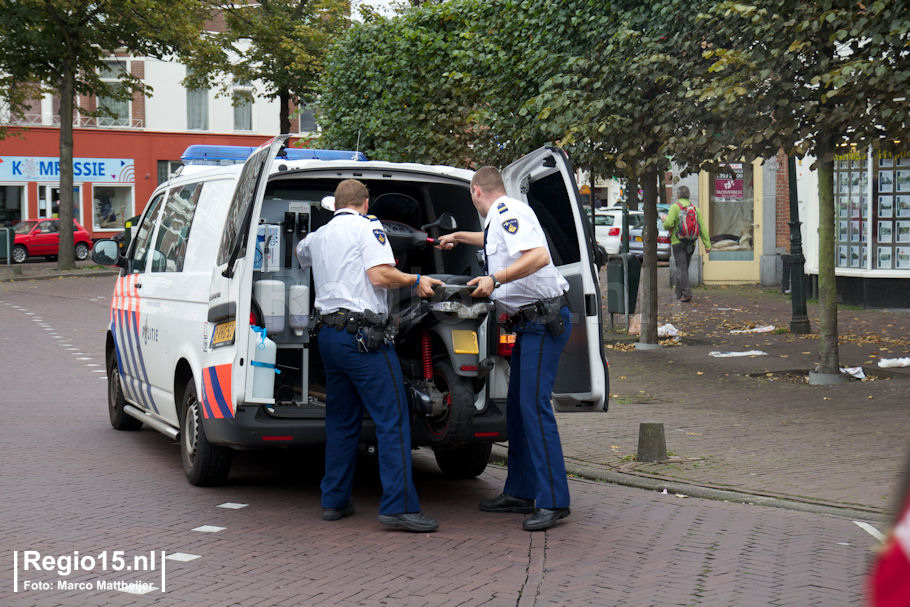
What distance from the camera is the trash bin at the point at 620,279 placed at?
14867mm

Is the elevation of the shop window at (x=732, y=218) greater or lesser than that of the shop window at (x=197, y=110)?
lesser

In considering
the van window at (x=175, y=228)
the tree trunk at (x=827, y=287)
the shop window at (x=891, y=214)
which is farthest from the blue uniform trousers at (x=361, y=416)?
the shop window at (x=891, y=214)

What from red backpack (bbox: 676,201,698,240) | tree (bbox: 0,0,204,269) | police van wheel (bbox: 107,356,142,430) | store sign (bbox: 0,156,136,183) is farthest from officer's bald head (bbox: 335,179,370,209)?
store sign (bbox: 0,156,136,183)

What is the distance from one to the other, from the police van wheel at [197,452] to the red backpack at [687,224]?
563 inches

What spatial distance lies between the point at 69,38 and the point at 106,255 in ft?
73.8

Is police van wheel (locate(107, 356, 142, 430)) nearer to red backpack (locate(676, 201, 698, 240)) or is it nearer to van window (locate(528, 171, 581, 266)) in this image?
van window (locate(528, 171, 581, 266))

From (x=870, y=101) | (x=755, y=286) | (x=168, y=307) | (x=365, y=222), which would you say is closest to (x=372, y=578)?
(x=365, y=222)

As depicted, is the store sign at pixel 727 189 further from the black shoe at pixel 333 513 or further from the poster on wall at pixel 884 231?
the black shoe at pixel 333 513

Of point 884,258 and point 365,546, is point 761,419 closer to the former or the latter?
point 365,546

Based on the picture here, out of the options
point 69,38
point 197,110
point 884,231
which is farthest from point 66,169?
point 884,231

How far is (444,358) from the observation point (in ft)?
21.3

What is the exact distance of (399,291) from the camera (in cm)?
659

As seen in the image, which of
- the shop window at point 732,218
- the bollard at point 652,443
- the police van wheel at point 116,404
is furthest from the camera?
the shop window at point 732,218

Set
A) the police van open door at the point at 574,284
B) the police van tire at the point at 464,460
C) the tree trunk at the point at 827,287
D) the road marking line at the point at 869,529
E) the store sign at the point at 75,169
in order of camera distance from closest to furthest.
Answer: the road marking line at the point at 869,529 → the police van open door at the point at 574,284 → the police van tire at the point at 464,460 → the tree trunk at the point at 827,287 → the store sign at the point at 75,169
